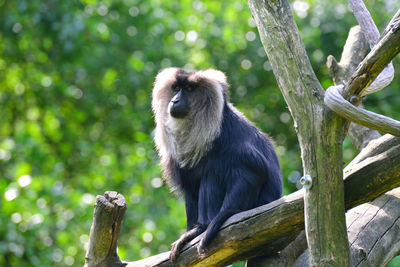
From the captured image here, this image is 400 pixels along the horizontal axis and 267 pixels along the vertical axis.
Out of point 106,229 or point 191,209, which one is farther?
point 191,209

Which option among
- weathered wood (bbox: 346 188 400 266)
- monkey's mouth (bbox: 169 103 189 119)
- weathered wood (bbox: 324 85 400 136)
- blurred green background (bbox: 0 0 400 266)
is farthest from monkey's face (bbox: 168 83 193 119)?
blurred green background (bbox: 0 0 400 266)

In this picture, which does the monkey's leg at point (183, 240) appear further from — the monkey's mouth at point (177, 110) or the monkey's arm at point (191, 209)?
the monkey's mouth at point (177, 110)

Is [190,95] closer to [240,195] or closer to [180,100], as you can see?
[180,100]

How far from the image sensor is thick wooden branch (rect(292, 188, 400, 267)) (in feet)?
12.4

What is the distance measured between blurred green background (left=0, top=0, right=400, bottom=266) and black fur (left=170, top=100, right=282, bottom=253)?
11.2 ft

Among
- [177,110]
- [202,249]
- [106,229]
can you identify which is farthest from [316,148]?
[177,110]

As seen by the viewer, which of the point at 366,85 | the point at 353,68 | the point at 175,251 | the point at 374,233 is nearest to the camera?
the point at 366,85

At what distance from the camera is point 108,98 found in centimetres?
1016

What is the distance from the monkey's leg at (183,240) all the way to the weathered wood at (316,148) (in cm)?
127

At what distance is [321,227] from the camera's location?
280cm

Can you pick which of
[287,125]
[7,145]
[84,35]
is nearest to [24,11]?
[84,35]

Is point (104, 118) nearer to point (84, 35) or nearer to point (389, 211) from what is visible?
point (84, 35)

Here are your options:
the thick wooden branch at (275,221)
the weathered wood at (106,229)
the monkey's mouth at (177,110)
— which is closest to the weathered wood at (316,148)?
the thick wooden branch at (275,221)

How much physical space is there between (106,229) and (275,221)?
A: 1262 mm
